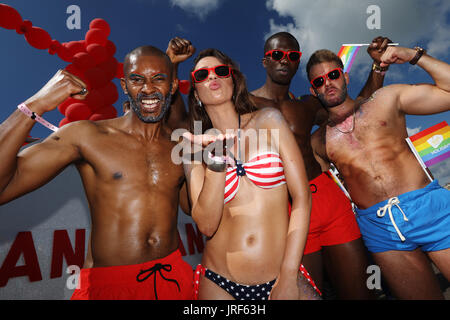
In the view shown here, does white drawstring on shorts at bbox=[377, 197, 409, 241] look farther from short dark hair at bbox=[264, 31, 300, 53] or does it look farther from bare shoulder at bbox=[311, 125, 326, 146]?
short dark hair at bbox=[264, 31, 300, 53]

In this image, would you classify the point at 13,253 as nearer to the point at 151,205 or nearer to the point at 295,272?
the point at 151,205

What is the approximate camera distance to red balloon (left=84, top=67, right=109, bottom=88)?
479cm

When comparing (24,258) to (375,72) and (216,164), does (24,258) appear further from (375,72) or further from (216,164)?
(375,72)

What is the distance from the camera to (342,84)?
2.99 metres

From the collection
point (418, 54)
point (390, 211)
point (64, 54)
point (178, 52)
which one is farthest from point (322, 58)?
point (64, 54)

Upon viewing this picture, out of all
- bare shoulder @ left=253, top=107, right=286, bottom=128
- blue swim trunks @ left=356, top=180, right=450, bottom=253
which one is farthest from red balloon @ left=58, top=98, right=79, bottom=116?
blue swim trunks @ left=356, top=180, right=450, bottom=253

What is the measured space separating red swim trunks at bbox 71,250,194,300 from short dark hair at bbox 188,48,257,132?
1.24m

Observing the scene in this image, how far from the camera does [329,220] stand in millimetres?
3062

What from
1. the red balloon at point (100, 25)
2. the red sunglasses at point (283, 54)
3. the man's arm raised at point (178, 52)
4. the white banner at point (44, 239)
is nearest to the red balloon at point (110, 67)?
the red balloon at point (100, 25)

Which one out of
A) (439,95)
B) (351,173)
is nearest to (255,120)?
(351,173)

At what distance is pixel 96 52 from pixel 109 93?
0.74 meters

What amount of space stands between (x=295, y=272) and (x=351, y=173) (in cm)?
159

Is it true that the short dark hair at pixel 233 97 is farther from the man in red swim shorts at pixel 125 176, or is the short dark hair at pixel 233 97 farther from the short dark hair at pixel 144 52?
the short dark hair at pixel 144 52

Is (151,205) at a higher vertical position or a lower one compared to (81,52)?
lower
